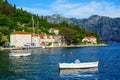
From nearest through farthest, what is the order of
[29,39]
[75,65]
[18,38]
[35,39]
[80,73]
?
[80,73]
[75,65]
[18,38]
[29,39]
[35,39]

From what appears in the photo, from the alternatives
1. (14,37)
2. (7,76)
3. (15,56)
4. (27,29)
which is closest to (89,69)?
(7,76)

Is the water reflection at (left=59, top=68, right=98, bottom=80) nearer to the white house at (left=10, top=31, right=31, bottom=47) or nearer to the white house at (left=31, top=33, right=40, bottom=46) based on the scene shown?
the white house at (left=10, top=31, right=31, bottom=47)

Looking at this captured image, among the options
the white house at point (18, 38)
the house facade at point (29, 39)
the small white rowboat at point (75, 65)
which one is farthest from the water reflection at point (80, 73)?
the house facade at point (29, 39)

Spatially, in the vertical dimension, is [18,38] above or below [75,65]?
above

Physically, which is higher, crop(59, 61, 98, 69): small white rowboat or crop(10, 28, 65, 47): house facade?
crop(10, 28, 65, 47): house facade

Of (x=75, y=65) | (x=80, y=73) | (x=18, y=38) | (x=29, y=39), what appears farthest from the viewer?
(x=29, y=39)

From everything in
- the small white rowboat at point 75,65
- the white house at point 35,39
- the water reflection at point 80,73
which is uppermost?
the white house at point 35,39

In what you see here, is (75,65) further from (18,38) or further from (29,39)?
(29,39)

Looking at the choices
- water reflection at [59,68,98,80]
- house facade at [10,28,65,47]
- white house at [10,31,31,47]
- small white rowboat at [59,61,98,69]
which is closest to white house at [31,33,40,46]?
house facade at [10,28,65,47]

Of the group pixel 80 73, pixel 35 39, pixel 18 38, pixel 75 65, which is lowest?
pixel 80 73

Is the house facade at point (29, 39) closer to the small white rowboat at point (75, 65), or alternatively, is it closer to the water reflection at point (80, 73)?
the small white rowboat at point (75, 65)

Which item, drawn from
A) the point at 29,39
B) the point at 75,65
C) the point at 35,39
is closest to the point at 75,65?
the point at 75,65

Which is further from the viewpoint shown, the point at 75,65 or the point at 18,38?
the point at 18,38

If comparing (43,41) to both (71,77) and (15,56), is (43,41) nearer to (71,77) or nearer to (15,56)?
(15,56)
